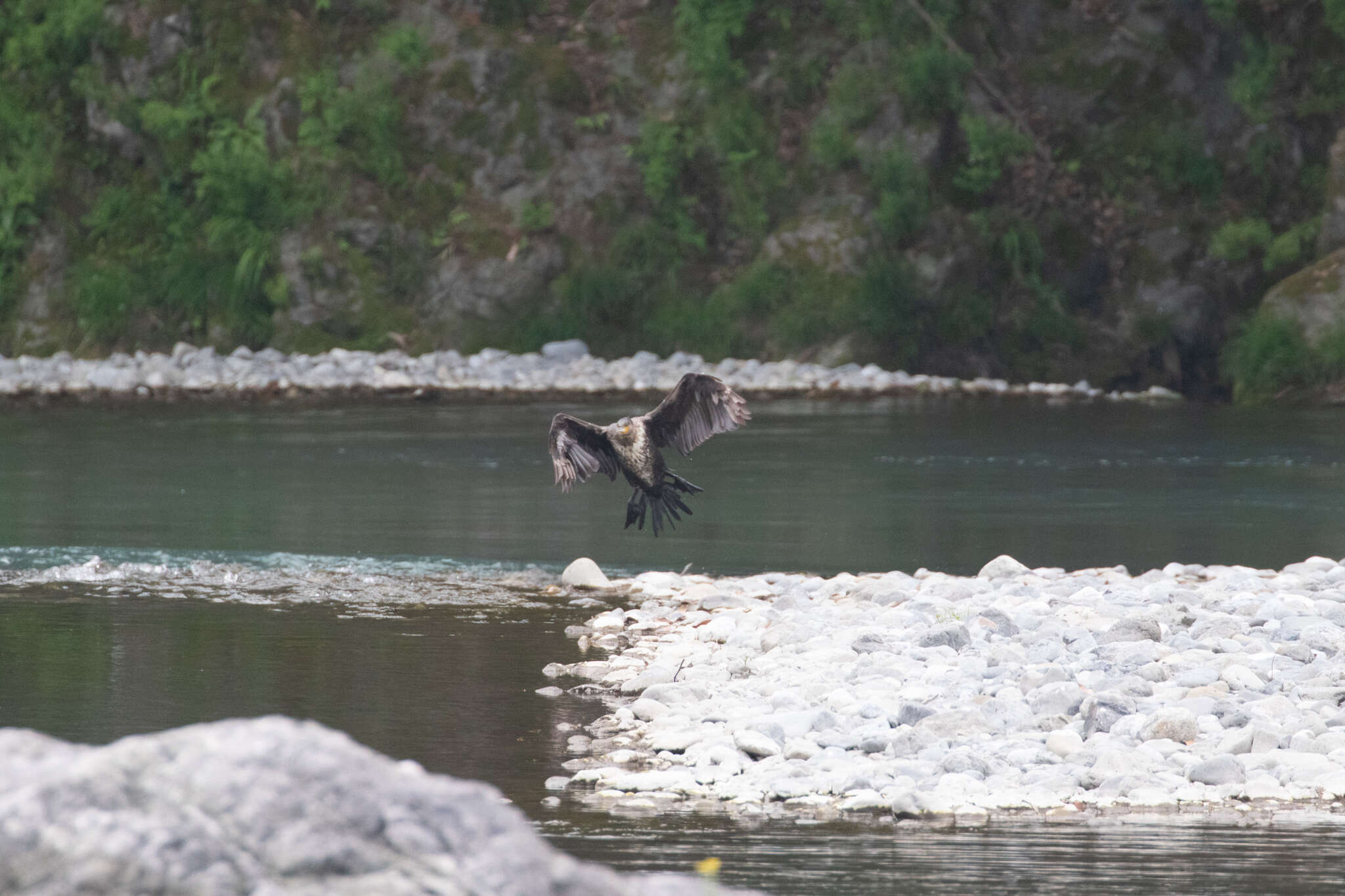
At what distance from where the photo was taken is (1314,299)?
86.2 feet

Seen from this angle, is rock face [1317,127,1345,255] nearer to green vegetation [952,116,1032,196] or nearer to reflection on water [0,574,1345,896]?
green vegetation [952,116,1032,196]

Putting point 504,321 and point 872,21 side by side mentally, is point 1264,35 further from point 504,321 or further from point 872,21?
point 504,321

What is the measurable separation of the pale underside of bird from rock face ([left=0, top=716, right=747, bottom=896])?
6093 millimetres

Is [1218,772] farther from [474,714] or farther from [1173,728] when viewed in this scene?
[474,714]

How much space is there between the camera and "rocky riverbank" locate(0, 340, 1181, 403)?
27.4m

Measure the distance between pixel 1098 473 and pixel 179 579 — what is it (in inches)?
384

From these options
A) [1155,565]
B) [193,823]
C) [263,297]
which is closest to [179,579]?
[1155,565]

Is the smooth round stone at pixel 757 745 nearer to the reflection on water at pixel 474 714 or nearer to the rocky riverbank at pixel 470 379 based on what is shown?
the reflection on water at pixel 474 714

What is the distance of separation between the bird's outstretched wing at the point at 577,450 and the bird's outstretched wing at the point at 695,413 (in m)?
0.31

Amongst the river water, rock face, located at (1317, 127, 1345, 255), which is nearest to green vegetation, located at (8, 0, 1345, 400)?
rock face, located at (1317, 127, 1345, 255)

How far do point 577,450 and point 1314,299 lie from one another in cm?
1964

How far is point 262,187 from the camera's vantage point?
30.7 m

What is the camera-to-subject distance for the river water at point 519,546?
5.41 metres

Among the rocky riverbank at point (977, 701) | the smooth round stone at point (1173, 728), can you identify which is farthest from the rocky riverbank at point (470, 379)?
the smooth round stone at point (1173, 728)
